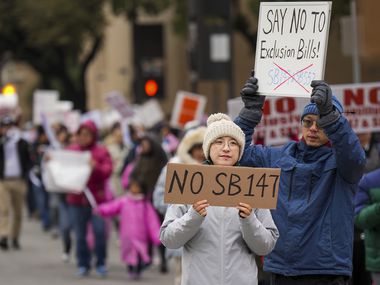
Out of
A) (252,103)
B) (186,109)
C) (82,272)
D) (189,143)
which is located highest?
(252,103)

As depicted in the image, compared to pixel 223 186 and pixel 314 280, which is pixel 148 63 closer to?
pixel 314 280

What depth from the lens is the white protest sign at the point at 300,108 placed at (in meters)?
10.1

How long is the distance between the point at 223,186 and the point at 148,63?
27.2 meters

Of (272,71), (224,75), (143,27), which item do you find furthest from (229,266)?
(143,27)

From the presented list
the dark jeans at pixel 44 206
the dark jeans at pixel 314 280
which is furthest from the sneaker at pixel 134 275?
the dark jeans at pixel 314 280

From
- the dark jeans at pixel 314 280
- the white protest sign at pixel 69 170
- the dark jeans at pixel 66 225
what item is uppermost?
the dark jeans at pixel 314 280

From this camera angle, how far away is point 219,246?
6555mm

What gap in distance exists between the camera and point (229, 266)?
6.55m

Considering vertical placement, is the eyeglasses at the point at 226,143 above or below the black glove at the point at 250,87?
below

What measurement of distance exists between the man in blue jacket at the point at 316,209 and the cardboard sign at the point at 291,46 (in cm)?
25

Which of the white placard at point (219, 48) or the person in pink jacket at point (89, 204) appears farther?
the white placard at point (219, 48)

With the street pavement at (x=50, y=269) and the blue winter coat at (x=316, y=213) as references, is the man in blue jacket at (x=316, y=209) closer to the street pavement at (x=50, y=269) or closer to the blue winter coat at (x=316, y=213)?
the blue winter coat at (x=316, y=213)

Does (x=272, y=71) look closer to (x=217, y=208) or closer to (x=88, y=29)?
(x=217, y=208)

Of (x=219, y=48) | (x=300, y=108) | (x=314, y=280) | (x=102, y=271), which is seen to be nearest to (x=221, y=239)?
(x=314, y=280)
